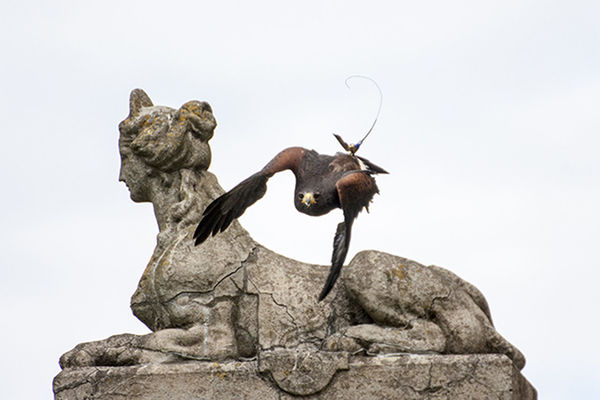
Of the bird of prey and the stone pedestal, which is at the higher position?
the bird of prey

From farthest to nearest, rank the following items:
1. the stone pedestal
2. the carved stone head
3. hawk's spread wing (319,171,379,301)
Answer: the carved stone head
the stone pedestal
hawk's spread wing (319,171,379,301)

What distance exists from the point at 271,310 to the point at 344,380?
690 millimetres

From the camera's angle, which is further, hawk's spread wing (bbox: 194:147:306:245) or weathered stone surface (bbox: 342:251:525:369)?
weathered stone surface (bbox: 342:251:525:369)

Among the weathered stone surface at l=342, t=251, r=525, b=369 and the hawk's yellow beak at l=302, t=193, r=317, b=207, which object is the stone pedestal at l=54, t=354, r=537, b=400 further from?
the hawk's yellow beak at l=302, t=193, r=317, b=207

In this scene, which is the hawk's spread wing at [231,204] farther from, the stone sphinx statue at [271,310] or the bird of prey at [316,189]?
the stone sphinx statue at [271,310]

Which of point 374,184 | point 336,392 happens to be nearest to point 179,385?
point 336,392

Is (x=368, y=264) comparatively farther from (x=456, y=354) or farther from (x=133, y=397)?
(x=133, y=397)

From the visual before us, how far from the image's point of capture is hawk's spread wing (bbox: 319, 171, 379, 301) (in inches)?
359

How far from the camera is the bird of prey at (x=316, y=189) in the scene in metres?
9.30

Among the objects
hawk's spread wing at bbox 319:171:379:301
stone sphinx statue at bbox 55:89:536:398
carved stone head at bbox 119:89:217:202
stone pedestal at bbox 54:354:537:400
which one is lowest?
stone pedestal at bbox 54:354:537:400

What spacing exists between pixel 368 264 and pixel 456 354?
772 mm

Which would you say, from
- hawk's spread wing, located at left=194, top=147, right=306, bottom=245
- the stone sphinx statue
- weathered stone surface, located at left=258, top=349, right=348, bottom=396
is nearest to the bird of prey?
hawk's spread wing, located at left=194, top=147, right=306, bottom=245

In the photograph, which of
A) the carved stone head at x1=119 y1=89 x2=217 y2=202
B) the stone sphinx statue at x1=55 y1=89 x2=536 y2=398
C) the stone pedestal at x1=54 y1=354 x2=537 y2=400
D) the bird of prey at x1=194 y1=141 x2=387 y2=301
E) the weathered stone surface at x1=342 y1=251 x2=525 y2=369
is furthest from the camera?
the carved stone head at x1=119 y1=89 x2=217 y2=202

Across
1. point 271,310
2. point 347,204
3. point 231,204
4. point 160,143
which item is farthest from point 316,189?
point 160,143
